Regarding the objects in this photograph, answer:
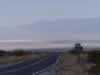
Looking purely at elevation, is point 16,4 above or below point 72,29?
above

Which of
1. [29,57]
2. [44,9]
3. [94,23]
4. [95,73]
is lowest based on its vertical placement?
Answer: [95,73]

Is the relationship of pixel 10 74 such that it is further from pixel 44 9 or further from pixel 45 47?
pixel 44 9

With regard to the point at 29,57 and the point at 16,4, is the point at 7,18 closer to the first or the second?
the point at 16,4

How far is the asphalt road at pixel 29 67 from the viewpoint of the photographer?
1.91 meters

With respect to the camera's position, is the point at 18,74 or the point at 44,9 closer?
the point at 18,74

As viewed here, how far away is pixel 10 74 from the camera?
6.23 ft

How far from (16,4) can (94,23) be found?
2.43 feet

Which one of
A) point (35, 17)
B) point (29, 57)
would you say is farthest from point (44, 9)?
point (29, 57)

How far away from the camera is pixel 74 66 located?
207 centimetres

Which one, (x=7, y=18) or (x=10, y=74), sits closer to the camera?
(x=10, y=74)

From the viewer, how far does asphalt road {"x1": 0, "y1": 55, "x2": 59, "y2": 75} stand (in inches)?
75.0

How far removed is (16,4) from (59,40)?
20.3 inches

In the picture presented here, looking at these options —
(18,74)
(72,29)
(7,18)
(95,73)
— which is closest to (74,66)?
(95,73)

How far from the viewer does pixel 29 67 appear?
1922 mm
